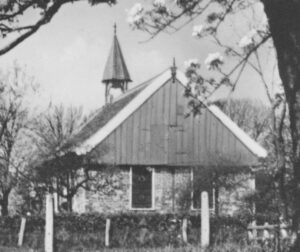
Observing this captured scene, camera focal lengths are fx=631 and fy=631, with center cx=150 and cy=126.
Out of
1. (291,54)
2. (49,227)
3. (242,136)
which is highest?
(242,136)

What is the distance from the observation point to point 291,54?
5.05 metres

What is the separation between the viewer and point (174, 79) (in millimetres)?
26328

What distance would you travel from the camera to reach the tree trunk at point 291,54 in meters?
5.04

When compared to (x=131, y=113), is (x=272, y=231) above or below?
below

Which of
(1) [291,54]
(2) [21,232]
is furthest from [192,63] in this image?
(2) [21,232]

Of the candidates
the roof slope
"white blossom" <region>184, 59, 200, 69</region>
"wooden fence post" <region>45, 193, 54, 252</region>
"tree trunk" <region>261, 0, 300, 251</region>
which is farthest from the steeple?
"tree trunk" <region>261, 0, 300, 251</region>

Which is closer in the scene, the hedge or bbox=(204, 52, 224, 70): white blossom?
bbox=(204, 52, 224, 70): white blossom

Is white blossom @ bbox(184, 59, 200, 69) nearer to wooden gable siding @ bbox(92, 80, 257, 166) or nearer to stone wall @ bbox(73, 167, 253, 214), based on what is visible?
stone wall @ bbox(73, 167, 253, 214)

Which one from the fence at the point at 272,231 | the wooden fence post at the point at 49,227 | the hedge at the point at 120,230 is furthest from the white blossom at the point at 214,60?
the hedge at the point at 120,230

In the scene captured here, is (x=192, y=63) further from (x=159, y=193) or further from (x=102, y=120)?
(x=102, y=120)

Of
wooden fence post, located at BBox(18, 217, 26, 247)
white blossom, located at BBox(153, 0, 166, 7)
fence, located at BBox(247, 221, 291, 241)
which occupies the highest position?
white blossom, located at BBox(153, 0, 166, 7)

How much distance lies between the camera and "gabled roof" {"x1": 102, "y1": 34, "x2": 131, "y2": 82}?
45.1m

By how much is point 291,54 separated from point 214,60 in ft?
4.55

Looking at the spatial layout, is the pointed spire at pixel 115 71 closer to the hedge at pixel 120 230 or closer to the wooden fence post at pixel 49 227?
the hedge at pixel 120 230
